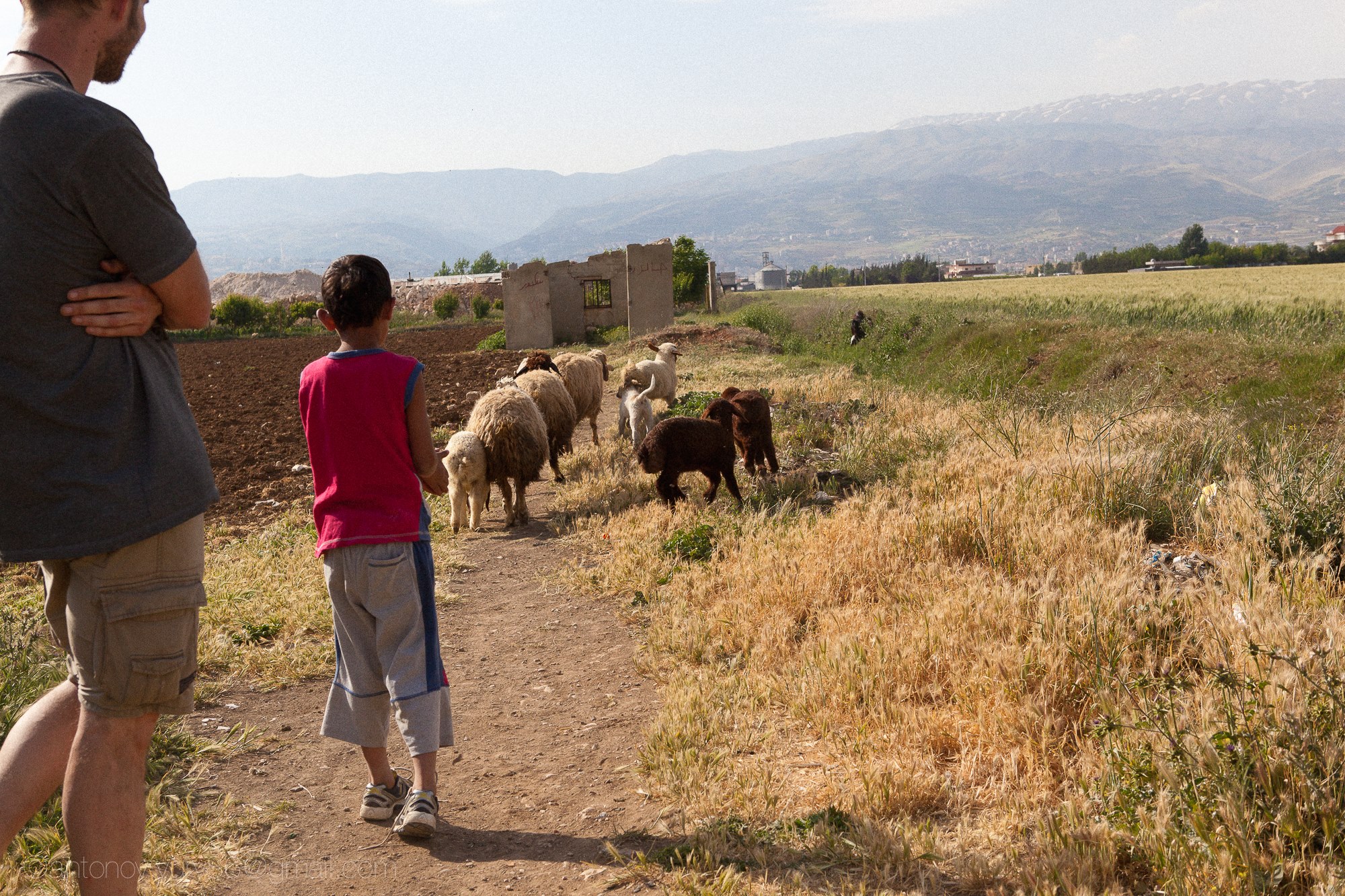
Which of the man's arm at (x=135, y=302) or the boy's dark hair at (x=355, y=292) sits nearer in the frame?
the man's arm at (x=135, y=302)

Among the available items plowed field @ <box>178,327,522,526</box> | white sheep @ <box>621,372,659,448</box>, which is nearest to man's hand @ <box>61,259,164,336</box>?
white sheep @ <box>621,372,659,448</box>

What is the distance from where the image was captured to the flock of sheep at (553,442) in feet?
26.5

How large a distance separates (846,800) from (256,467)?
12.3 metres

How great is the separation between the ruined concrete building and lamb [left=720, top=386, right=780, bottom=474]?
64.9 feet

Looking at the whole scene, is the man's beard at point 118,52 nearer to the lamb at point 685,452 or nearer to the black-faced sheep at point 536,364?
the lamb at point 685,452

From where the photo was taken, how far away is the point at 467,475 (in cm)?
867

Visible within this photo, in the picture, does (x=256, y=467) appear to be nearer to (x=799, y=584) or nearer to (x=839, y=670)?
(x=799, y=584)

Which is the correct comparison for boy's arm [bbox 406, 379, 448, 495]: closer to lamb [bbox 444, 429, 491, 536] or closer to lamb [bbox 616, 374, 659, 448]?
lamb [bbox 444, 429, 491, 536]

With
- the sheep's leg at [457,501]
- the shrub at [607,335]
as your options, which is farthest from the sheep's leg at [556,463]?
the shrub at [607,335]

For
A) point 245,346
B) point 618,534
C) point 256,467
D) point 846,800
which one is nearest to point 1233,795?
point 846,800

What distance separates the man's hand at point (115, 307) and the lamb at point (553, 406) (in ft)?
25.1

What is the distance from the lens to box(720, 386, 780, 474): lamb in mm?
9172

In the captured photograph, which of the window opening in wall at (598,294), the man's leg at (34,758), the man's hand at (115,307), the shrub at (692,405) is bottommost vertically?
the man's leg at (34,758)

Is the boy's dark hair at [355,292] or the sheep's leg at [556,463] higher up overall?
the boy's dark hair at [355,292]
